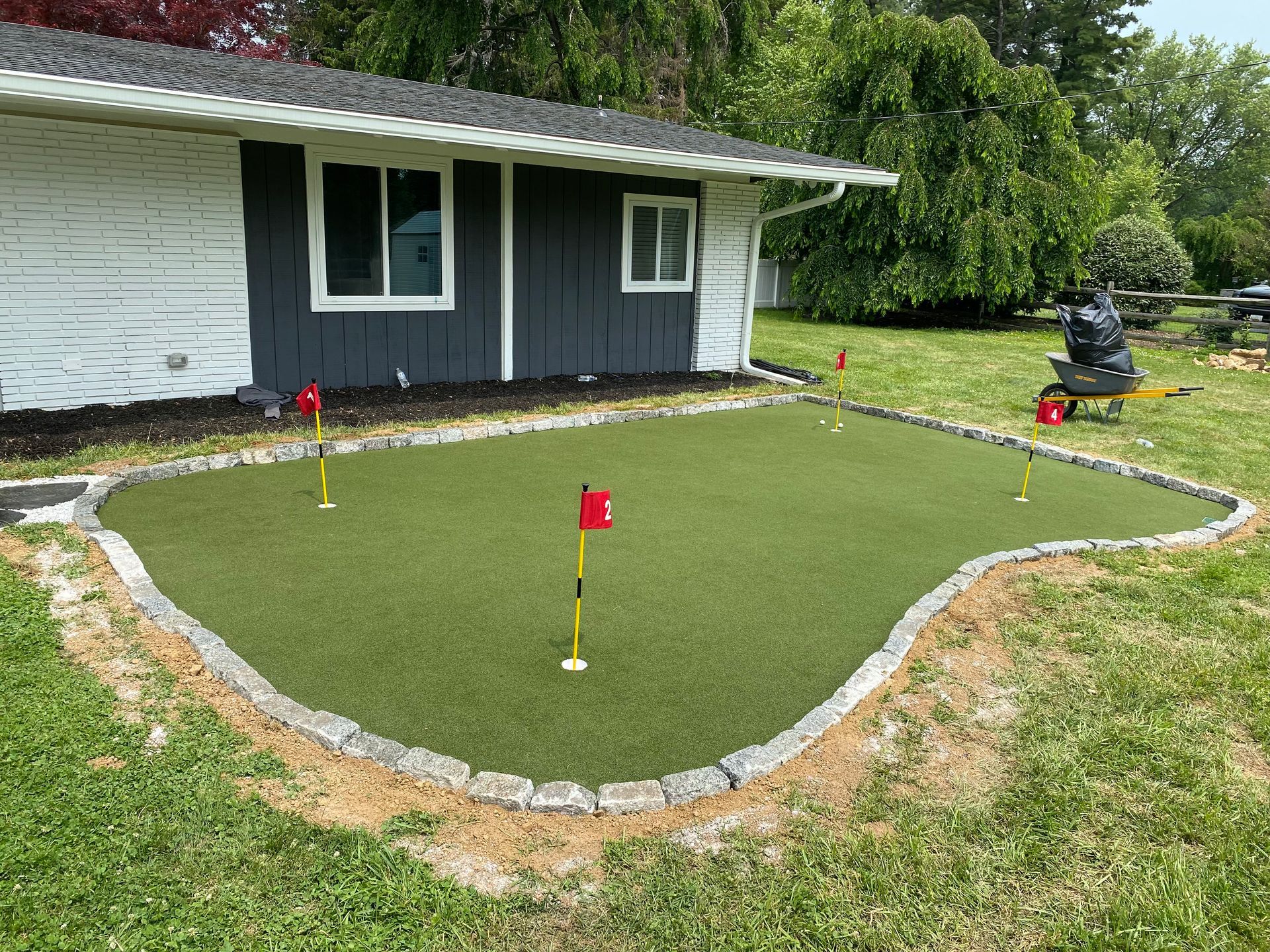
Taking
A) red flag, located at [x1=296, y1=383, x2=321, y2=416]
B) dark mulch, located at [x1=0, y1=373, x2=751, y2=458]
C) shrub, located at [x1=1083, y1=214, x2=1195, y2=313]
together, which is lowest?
dark mulch, located at [x1=0, y1=373, x2=751, y2=458]

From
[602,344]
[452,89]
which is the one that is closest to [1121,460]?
[602,344]

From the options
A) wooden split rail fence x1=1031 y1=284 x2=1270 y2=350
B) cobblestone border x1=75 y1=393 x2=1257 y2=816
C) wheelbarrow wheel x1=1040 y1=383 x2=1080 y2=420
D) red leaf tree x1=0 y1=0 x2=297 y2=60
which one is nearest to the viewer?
cobblestone border x1=75 y1=393 x2=1257 y2=816

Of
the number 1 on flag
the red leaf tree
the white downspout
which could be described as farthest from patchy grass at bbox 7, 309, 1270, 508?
the red leaf tree

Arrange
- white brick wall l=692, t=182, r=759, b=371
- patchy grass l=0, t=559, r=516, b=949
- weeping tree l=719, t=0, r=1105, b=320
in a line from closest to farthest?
1. patchy grass l=0, t=559, r=516, b=949
2. white brick wall l=692, t=182, r=759, b=371
3. weeping tree l=719, t=0, r=1105, b=320

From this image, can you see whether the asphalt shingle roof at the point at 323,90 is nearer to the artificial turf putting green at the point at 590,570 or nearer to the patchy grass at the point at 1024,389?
the artificial turf putting green at the point at 590,570

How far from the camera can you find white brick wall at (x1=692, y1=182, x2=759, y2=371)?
35.5ft

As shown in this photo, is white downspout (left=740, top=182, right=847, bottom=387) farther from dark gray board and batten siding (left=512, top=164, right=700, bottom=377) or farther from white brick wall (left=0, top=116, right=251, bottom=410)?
white brick wall (left=0, top=116, right=251, bottom=410)

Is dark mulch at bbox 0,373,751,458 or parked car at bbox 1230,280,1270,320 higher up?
parked car at bbox 1230,280,1270,320

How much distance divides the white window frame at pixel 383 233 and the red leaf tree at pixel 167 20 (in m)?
8.96

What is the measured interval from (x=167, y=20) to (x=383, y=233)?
1311cm

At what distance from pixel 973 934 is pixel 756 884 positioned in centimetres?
58

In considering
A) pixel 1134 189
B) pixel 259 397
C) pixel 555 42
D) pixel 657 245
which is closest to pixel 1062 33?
pixel 1134 189

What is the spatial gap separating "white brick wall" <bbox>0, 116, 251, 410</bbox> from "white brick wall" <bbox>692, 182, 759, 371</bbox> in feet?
18.3

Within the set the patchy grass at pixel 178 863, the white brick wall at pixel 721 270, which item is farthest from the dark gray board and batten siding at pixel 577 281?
the patchy grass at pixel 178 863
